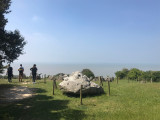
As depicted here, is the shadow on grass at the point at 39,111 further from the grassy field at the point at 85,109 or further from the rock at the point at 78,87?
the rock at the point at 78,87

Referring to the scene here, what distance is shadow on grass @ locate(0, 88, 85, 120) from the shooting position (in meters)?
10.0

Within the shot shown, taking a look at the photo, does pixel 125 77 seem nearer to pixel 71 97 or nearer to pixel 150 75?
pixel 150 75

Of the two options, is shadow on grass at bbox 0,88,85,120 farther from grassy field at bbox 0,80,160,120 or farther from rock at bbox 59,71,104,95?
rock at bbox 59,71,104,95

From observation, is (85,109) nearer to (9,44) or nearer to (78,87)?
(78,87)

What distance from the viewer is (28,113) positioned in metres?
10.8

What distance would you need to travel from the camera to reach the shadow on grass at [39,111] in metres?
10.0

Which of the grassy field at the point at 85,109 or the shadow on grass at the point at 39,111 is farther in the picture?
the shadow on grass at the point at 39,111

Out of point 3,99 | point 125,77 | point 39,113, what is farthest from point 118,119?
point 125,77

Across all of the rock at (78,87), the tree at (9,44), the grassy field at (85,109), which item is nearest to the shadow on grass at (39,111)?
the grassy field at (85,109)

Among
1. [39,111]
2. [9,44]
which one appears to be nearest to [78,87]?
[39,111]

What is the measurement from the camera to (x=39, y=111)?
437 inches

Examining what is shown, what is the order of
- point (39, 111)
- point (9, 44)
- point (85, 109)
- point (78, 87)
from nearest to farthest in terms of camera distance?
point (39, 111) → point (85, 109) → point (78, 87) → point (9, 44)

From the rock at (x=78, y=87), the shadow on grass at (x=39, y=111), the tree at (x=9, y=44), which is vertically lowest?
the shadow on grass at (x=39, y=111)

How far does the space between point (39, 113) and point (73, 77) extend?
6751mm
